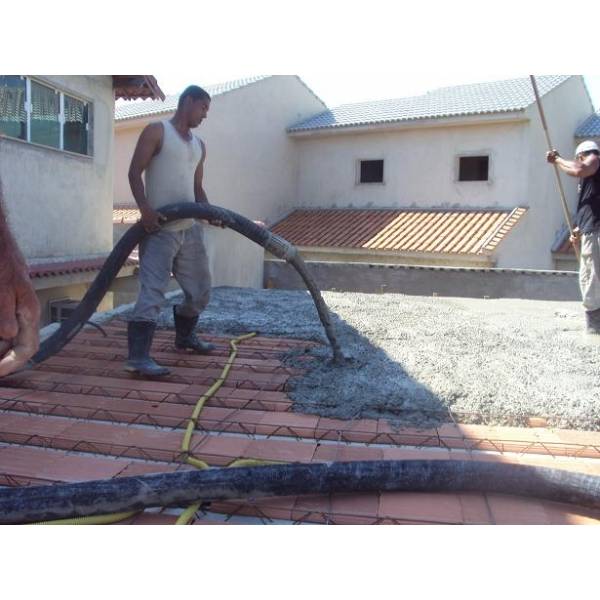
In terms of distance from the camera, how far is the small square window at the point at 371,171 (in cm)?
1352

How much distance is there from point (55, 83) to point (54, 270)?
235cm

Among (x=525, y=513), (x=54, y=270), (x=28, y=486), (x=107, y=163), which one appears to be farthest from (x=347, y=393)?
(x=107, y=163)

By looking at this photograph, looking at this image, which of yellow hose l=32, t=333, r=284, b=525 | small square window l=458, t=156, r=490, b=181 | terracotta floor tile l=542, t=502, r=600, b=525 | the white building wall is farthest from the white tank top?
small square window l=458, t=156, r=490, b=181

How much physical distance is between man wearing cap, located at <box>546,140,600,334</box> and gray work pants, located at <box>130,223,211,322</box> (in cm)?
234

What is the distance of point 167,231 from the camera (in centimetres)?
283

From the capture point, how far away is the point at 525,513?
155 cm

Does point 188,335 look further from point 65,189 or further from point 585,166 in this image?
point 65,189

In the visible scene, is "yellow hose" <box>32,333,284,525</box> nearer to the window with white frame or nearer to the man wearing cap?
the man wearing cap

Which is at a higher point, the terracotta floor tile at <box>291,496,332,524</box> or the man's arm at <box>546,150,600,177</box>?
the man's arm at <box>546,150,600,177</box>

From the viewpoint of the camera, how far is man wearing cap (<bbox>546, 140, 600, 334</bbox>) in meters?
3.60

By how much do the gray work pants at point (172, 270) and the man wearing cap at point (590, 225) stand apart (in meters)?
2.34

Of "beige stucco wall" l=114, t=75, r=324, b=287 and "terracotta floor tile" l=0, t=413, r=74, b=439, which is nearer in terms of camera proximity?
"terracotta floor tile" l=0, t=413, r=74, b=439

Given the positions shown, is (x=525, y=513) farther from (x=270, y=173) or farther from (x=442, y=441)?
(x=270, y=173)

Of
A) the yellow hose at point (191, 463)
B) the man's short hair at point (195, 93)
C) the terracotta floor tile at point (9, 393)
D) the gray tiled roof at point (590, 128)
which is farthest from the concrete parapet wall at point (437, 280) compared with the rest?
the gray tiled roof at point (590, 128)
